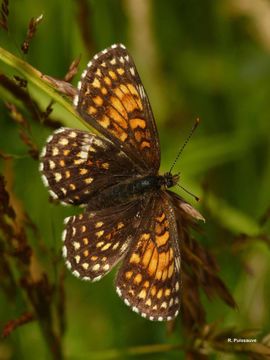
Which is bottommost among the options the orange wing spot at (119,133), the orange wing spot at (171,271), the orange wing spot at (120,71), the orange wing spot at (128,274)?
the orange wing spot at (128,274)

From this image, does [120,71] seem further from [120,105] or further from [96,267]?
[96,267]

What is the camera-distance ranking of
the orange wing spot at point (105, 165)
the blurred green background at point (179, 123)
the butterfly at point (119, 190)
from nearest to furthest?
the butterfly at point (119, 190)
the orange wing spot at point (105, 165)
the blurred green background at point (179, 123)

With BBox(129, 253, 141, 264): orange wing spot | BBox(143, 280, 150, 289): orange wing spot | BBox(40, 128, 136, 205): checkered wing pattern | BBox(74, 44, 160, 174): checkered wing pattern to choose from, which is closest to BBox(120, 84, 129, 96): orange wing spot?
BBox(74, 44, 160, 174): checkered wing pattern

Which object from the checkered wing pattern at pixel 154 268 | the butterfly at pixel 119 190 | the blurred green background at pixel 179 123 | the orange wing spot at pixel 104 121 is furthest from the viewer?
the blurred green background at pixel 179 123

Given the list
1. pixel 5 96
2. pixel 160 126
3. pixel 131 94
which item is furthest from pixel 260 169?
pixel 5 96

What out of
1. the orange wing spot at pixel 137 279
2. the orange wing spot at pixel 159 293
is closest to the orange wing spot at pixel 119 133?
the orange wing spot at pixel 137 279

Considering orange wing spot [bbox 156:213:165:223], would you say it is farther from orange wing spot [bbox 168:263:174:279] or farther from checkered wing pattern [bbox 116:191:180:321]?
orange wing spot [bbox 168:263:174:279]

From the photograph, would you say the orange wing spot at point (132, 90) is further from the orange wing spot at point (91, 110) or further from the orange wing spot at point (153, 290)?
the orange wing spot at point (153, 290)

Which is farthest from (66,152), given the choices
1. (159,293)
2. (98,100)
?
(159,293)
